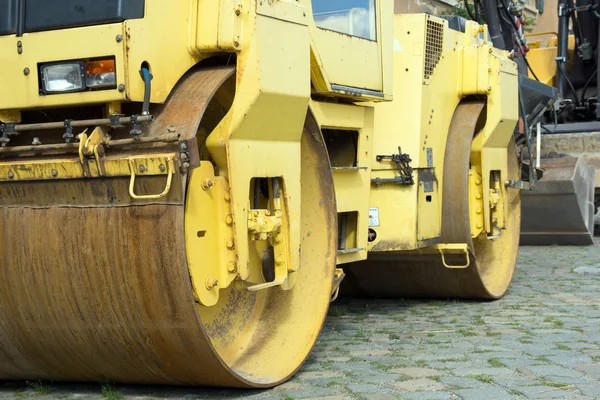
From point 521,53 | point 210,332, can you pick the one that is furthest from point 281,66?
point 521,53

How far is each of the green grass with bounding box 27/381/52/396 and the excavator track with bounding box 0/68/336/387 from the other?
0.10 meters

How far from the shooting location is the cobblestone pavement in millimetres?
4094

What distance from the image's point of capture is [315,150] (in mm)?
4492

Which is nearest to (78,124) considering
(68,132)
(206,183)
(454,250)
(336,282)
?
(68,132)

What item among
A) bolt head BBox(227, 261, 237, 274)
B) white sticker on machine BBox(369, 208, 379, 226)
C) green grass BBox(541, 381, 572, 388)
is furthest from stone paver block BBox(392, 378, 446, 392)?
white sticker on machine BBox(369, 208, 379, 226)

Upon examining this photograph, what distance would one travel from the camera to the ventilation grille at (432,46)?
19.7 ft

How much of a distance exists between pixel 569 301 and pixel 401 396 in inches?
112

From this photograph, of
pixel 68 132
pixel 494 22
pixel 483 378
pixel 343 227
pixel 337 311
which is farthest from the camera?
pixel 494 22

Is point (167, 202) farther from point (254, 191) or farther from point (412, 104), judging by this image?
point (412, 104)

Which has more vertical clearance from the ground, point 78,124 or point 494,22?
point 494,22

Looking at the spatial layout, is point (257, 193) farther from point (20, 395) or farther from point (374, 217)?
point (374, 217)

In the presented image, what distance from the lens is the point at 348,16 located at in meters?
4.97

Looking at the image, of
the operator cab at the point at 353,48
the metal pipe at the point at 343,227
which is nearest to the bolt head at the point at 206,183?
the operator cab at the point at 353,48

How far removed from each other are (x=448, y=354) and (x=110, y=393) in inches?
65.4
